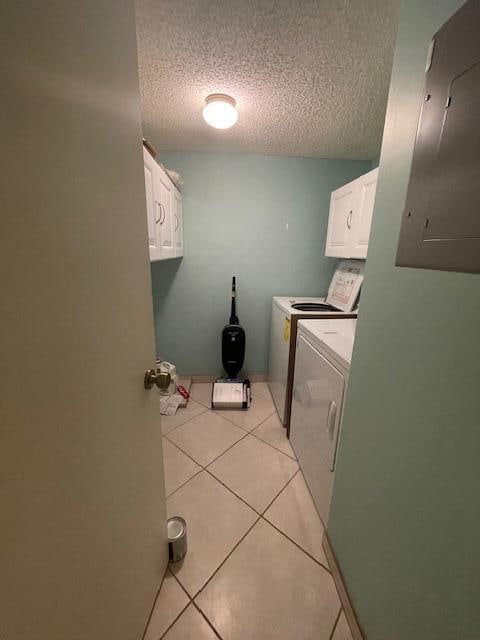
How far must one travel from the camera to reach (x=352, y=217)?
1708 millimetres

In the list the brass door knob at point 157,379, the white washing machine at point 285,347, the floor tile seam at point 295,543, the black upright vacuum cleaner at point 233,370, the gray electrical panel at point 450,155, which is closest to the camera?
the gray electrical panel at point 450,155

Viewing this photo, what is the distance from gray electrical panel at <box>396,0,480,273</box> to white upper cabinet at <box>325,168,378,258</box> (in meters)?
0.83

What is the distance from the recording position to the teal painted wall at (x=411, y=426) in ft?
1.56

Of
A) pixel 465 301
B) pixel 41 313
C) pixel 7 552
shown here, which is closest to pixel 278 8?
pixel 465 301

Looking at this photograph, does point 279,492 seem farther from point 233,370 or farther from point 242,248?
point 242,248

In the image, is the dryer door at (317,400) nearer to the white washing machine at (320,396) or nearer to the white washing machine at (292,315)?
the white washing machine at (320,396)

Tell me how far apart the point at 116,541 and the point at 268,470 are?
3.78 feet

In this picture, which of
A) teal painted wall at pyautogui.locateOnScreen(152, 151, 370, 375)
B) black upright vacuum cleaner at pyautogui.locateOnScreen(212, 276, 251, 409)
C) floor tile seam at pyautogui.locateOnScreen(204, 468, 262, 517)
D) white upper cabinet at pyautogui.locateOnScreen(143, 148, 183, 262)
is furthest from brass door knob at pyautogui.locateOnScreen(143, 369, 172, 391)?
teal painted wall at pyautogui.locateOnScreen(152, 151, 370, 375)

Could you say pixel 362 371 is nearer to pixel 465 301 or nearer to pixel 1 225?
pixel 465 301

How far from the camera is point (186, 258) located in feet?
7.63

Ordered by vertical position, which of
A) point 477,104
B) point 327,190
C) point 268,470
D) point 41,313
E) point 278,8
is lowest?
point 268,470

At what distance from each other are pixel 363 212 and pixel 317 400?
128 cm

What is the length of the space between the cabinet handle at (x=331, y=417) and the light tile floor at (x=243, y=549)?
564 mm

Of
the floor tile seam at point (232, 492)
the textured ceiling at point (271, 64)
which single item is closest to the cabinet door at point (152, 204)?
the textured ceiling at point (271, 64)
